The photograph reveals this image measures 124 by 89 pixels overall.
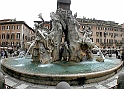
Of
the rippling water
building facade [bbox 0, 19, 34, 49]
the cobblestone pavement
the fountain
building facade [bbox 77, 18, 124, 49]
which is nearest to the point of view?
the cobblestone pavement

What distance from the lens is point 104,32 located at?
54.6 metres

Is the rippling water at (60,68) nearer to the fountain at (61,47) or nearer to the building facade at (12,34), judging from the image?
the fountain at (61,47)

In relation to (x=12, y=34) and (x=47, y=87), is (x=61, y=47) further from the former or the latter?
(x=12, y=34)

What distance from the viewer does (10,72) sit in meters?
9.15

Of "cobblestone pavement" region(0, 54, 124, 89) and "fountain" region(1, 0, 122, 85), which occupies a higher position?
"fountain" region(1, 0, 122, 85)

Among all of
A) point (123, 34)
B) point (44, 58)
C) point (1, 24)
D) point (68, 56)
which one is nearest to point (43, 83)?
point (44, 58)

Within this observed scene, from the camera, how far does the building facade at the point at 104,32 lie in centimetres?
5635

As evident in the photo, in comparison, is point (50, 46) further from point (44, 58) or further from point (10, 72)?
point (10, 72)

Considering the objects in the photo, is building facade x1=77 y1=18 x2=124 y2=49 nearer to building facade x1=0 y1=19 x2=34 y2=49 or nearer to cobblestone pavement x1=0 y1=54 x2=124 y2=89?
building facade x1=0 y1=19 x2=34 y2=49

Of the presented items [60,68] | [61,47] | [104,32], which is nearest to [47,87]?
[60,68]

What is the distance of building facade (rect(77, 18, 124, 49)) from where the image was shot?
56.4 meters

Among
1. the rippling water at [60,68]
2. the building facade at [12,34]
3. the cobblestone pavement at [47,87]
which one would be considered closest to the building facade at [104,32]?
the building facade at [12,34]

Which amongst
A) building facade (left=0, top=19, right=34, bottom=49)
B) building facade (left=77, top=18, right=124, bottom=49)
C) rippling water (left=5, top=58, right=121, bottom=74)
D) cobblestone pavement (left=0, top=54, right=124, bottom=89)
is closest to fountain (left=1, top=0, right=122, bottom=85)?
rippling water (left=5, top=58, right=121, bottom=74)

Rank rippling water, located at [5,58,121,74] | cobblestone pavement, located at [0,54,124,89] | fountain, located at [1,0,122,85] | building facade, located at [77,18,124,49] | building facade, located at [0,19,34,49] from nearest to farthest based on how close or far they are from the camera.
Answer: cobblestone pavement, located at [0,54,124,89], rippling water, located at [5,58,121,74], fountain, located at [1,0,122,85], building facade, located at [0,19,34,49], building facade, located at [77,18,124,49]
